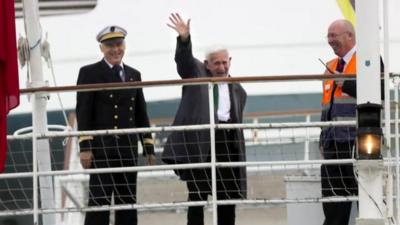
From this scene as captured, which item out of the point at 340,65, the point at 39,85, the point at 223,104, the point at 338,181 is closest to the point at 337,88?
the point at 340,65

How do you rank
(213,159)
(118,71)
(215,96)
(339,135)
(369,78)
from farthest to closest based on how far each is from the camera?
(118,71) < (215,96) < (339,135) < (213,159) < (369,78)

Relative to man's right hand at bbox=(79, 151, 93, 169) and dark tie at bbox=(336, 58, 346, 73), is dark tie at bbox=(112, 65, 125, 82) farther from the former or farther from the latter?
dark tie at bbox=(336, 58, 346, 73)

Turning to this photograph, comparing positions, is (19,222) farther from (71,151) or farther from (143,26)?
(143,26)

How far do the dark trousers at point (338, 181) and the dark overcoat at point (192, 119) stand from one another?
0.48 metres

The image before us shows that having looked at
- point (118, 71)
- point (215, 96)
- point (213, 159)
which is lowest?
point (213, 159)

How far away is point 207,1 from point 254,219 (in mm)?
2801

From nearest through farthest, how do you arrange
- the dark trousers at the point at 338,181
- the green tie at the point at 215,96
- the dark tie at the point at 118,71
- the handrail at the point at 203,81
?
the handrail at the point at 203,81
the dark trousers at the point at 338,181
the green tie at the point at 215,96
the dark tie at the point at 118,71

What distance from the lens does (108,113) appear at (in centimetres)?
578

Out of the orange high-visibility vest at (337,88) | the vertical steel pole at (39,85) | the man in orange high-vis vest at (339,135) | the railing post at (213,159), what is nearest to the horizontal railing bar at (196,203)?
the railing post at (213,159)

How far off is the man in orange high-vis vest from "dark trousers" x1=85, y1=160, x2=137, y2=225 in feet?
3.61

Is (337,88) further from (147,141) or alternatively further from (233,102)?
(147,141)

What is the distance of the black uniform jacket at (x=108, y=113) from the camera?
5.71 m

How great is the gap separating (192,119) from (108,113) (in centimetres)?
50

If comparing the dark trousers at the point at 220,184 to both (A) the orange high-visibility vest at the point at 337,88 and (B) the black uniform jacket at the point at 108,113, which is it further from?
(A) the orange high-visibility vest at the point at 337,88
